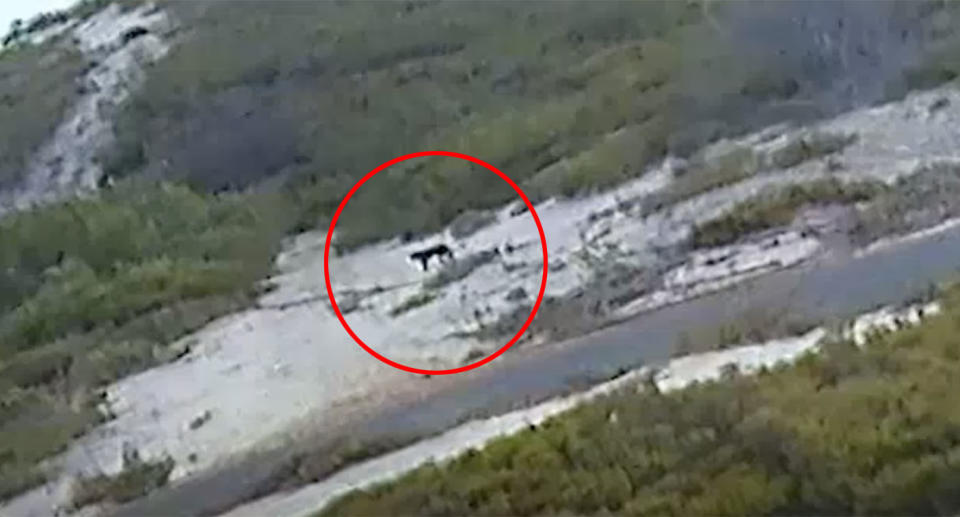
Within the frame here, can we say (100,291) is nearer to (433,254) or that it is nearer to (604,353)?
(433,254)

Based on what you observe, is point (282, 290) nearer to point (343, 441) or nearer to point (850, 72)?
point (343, 441)

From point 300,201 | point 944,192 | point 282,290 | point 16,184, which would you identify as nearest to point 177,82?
point 16,184

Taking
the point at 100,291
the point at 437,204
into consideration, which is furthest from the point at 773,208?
the point at 100,291

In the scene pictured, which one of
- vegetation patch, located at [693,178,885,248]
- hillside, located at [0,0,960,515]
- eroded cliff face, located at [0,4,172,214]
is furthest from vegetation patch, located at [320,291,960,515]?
eroded cliff face, located at [0,4,172,214]

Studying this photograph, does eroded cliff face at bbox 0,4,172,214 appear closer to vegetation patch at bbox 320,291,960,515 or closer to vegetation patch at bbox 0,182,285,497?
vegetation patch at bbox 0,182,285,497

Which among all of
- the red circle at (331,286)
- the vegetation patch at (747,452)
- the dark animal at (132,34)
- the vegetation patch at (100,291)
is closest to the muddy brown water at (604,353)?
the red circle at (331,286)

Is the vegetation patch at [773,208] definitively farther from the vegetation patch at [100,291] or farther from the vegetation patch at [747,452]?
the vegetation patch at [100,291]

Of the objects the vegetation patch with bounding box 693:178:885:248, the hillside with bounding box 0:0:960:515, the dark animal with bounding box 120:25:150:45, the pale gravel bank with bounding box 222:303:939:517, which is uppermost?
the pale gravel bank with bounding box 222:303:939:517
